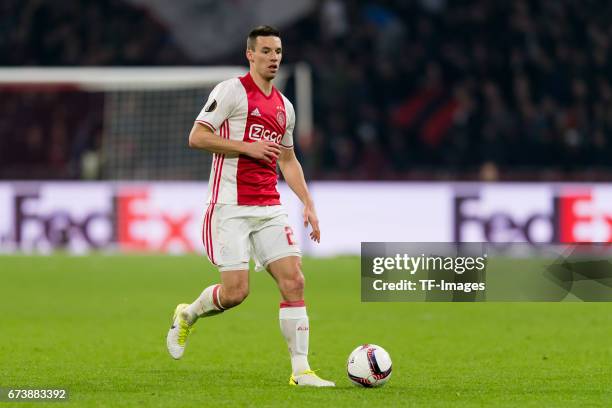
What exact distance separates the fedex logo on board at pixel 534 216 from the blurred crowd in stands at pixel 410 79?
84cm

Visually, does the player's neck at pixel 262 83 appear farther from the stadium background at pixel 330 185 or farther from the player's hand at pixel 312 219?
the stadium background at pixel 330 185

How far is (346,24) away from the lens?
24.1 meters

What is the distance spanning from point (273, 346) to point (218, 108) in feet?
8.79

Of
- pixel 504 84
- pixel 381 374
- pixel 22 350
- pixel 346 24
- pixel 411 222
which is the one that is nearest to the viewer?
pixel 381 374

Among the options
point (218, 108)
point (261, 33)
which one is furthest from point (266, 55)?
point (218, 108)

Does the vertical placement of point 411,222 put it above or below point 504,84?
below

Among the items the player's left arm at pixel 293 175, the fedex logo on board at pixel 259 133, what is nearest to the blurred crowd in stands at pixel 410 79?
the player's left arm at pixel 293 175

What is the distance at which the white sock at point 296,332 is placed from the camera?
23.9 ft

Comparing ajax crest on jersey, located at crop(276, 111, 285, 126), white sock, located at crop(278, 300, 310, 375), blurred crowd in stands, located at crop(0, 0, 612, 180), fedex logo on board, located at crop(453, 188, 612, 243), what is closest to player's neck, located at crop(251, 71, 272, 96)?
ajax crest on jersey, located at crop(276, 111, 285, 126)

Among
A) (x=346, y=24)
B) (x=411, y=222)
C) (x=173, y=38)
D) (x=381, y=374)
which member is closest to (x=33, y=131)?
(x=173, y=38)

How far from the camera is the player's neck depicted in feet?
24.7

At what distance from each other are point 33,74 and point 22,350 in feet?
38.2

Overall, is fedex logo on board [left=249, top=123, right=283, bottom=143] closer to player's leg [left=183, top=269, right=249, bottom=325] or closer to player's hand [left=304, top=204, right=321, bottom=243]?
player's hand [left=304, top=204, right=321, bottom=243]

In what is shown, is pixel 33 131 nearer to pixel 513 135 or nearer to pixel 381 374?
A: pixel 513 135
